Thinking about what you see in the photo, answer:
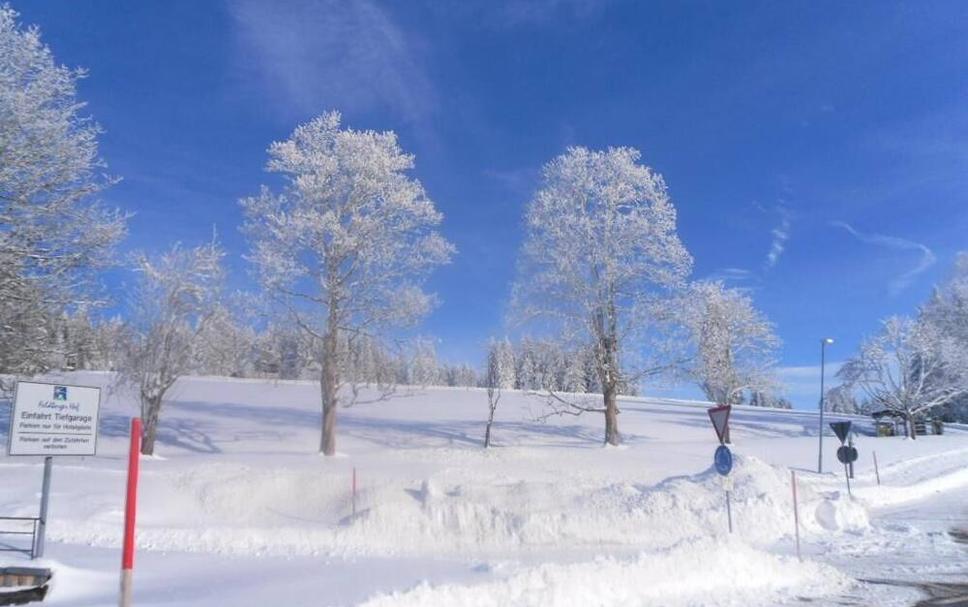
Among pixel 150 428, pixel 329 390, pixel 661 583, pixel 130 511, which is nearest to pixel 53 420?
pixel 130 511

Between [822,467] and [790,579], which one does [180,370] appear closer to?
[790,579]

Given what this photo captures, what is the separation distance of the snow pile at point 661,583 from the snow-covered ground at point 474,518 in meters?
0.03

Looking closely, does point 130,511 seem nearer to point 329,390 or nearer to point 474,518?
point 474,518

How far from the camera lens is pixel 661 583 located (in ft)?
31.8

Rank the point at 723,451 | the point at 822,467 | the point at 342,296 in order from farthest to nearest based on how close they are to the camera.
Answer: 1. the point at 822,467
2. the point at 342,296
3. the point at 723,451

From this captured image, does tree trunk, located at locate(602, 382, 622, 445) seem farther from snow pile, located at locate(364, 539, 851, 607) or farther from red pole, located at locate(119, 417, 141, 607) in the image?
red pole, located at locate(119, 417, 141, 607)

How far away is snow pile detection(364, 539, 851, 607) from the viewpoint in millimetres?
8297

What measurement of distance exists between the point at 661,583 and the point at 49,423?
9592 mm

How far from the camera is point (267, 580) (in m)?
9.98

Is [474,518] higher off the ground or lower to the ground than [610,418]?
lower

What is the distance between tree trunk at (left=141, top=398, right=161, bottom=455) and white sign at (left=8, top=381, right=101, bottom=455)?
51.7 ft

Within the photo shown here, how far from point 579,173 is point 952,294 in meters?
48.4

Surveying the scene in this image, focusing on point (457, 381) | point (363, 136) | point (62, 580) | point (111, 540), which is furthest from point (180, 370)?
point (457, 381)

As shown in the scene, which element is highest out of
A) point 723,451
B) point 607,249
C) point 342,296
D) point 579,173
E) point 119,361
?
point 579,173
